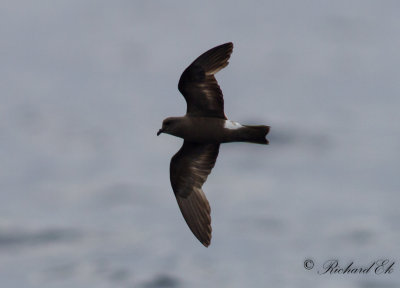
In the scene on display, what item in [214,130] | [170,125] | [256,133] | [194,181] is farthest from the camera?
[194,181]

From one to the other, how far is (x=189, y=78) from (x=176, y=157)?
168 centimetres

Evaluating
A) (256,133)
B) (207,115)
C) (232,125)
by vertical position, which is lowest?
(256,133)

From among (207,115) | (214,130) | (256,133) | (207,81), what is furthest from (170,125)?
(256,133)

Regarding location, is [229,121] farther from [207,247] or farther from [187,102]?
[207,247]

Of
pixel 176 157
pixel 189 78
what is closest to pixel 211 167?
pixel 176 157

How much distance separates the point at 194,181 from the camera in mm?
19750

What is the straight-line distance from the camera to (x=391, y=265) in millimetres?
19828

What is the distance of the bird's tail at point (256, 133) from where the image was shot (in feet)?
60.3

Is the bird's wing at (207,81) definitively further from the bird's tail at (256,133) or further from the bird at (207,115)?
the bird's tail at (256,133)

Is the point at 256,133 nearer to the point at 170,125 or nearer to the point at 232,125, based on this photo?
the point at 232,125

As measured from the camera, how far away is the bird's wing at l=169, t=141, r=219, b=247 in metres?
19.4

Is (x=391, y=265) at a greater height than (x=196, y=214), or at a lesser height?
lesser

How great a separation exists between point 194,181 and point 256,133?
1.83 meters

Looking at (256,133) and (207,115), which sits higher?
(207,115)
